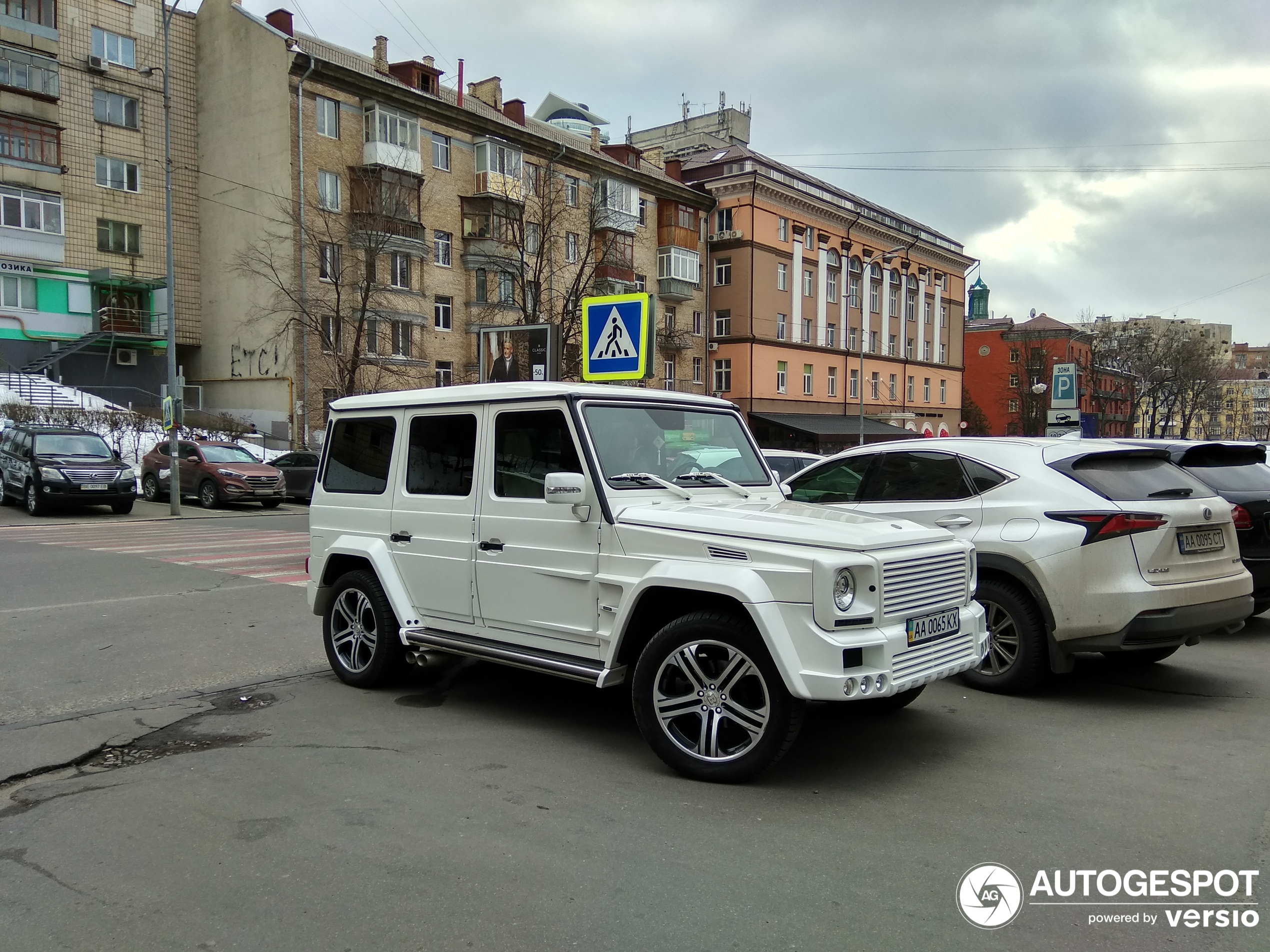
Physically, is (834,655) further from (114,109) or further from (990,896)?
(114,109)

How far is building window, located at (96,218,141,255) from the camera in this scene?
39.0m

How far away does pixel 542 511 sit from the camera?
5.35m

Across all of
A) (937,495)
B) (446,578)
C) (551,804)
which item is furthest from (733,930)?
(937,495)

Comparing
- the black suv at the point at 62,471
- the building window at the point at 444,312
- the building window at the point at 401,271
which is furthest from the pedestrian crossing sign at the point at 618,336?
the building window at the point at 444,312

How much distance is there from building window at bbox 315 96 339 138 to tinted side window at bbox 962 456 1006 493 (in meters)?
35.7

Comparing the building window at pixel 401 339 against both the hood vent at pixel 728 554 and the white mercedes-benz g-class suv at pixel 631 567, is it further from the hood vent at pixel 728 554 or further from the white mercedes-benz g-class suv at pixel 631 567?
the hood vent at pixel 728 554

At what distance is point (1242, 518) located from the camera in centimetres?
803

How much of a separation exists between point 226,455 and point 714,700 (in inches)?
936

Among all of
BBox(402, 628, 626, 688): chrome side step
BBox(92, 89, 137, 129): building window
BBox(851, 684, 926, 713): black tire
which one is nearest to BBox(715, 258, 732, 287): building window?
BBox(92, 89, 137, 129): building window

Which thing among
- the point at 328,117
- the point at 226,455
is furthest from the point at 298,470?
the point at 328,117

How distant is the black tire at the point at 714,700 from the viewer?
174 inches

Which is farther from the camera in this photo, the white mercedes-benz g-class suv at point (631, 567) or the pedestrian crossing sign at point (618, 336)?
the pedestrian crossing sign at point (618, 336)

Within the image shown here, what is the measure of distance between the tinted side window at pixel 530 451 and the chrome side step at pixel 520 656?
2.84 ft

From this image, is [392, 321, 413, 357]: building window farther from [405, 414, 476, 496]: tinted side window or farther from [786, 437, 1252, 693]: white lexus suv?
[786, 437, 1252, 693]: white lexus suv
